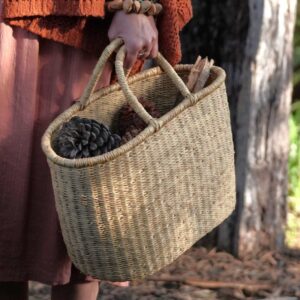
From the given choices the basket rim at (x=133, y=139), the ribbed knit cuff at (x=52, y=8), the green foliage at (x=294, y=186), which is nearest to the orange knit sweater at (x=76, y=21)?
the ribbed knit cuff at (x=52, y=8)

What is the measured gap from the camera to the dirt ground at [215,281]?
3748 mm

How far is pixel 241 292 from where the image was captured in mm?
3787

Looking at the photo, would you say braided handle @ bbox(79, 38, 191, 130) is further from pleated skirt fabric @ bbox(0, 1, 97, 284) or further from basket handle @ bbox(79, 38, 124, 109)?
pleated skirt fabric @ bbox(0, 1, 97, 284)

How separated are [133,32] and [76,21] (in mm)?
162

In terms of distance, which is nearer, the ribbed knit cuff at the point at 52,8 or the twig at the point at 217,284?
the ribbed knit cuff at the point at 52,8

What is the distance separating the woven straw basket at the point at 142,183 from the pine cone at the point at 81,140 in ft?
0.13

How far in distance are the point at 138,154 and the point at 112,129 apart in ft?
1.12

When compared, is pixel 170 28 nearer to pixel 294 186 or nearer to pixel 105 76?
pixel 105 76

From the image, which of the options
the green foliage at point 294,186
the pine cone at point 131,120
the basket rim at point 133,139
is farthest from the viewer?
the green foliage at point 294,186

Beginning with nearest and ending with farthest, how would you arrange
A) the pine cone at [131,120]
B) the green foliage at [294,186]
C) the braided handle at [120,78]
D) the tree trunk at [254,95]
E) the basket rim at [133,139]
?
the basket rim at [133,139]
the braided handle at [120,78]
the pine cone at [131,120]
the tree trunk at [254,95]
the green foliage at [294,186]

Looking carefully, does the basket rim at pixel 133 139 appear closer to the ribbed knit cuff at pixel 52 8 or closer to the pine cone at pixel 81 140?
the pine cone at pixel 81 140

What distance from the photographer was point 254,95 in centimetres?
393

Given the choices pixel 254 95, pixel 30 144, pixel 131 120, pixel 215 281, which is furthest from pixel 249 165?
pixel 30 144

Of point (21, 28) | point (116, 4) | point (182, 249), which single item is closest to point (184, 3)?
point (116, 4)
